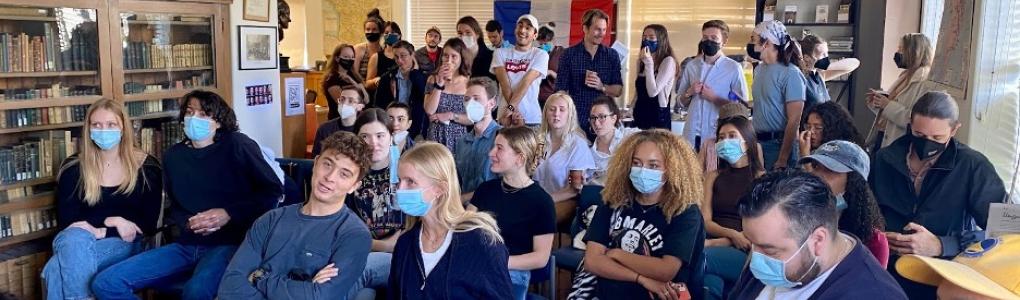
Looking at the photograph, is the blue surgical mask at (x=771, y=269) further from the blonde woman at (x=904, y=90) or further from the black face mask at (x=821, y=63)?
the black face mask at (x=821, y=63)

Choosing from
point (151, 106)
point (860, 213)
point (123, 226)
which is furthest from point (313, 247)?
point (151, 106)

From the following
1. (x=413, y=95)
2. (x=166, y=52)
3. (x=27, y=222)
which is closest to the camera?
(x=27, y=222)

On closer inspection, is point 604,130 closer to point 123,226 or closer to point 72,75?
point 123,226

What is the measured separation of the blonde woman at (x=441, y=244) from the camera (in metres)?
2.82

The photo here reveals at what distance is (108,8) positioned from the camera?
4.83 metres

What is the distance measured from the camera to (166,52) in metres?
5.49

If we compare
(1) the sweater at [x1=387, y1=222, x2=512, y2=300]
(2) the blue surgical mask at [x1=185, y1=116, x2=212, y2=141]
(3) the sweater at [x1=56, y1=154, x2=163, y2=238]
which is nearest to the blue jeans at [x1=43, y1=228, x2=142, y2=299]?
(3) the sweater at [x1=56, y1=154, x2=163, y2=238]

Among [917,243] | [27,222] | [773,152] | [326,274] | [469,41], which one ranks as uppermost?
[469,41]

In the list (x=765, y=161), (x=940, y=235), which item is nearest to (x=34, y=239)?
(x=765, y=161)

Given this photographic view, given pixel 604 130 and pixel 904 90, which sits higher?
pixel 904 90

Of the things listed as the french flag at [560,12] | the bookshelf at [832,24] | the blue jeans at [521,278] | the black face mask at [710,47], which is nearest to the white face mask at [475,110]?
the blue jeans at [521,278]

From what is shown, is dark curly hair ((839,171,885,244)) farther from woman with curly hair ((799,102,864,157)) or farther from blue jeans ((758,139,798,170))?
blue jeans ((758,139,798,170))

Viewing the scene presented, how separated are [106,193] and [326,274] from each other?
172 centimetres

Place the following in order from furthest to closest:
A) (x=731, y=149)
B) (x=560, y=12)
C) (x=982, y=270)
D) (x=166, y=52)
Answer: (x=560, y=12) < (x=166, y=52) < (x=731, y=149) < (x=982, y=270)
